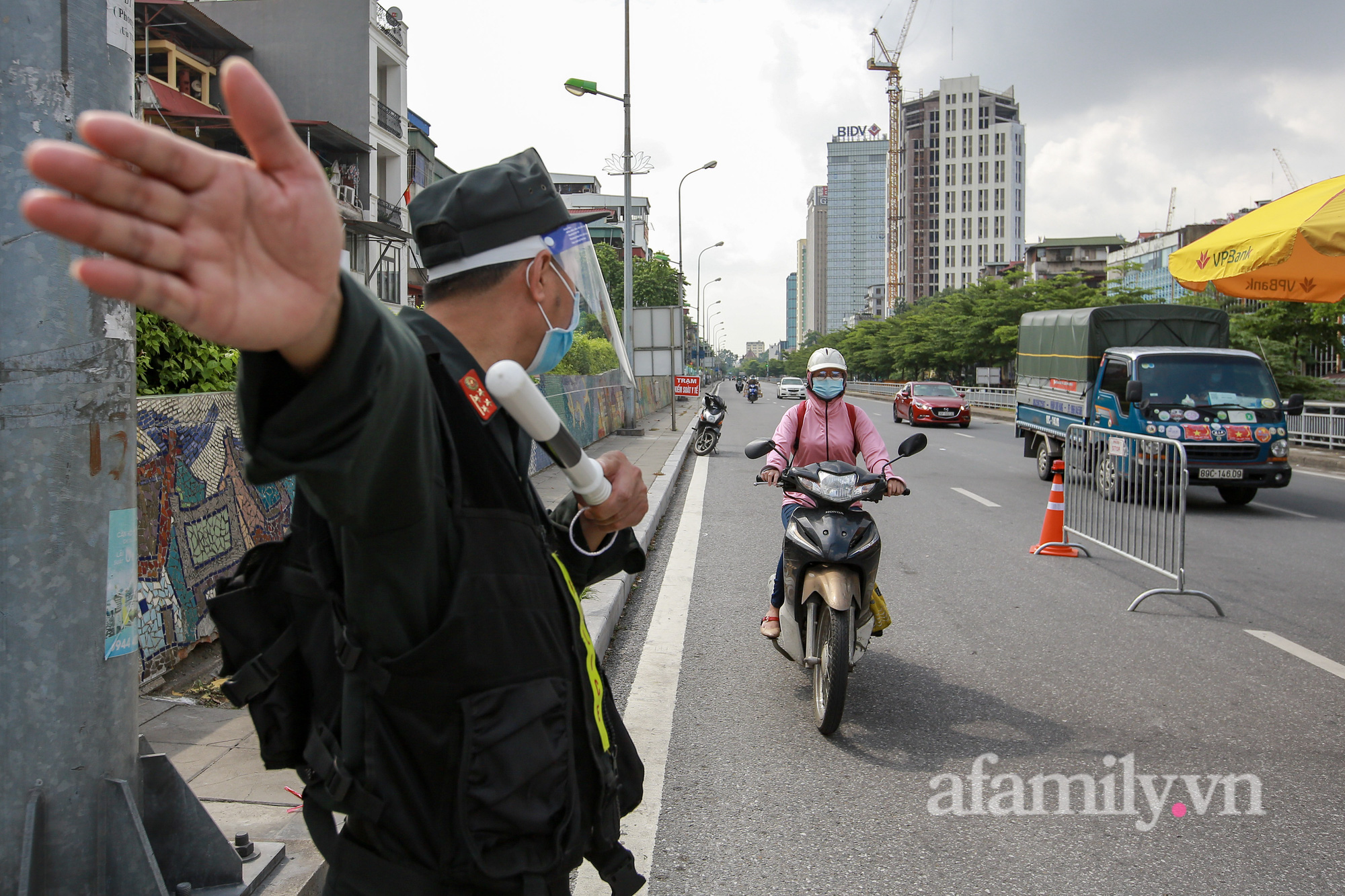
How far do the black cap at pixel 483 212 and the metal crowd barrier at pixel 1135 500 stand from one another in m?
6.27

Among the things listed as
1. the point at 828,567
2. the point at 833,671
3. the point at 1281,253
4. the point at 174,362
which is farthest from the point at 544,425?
the point at 1281,253

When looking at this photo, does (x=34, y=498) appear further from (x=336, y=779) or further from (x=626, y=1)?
(x=626, y=1)

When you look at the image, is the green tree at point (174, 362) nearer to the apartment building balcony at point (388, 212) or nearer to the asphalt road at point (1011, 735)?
the asphalt road at point (1011, 735)

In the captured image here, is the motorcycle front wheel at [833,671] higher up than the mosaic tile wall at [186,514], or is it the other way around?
the mosaic tile wall at [186,514]

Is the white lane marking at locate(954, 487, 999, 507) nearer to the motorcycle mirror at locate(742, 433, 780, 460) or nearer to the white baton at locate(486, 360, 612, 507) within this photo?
the motorcycle mirror at locate(742, 433, 780, 460)

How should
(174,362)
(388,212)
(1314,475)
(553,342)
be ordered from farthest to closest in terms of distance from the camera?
1. (388,212)
2. (1314,475)
3. (174,362)
4. (553,342)

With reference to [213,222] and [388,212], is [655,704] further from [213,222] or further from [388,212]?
[388,212]

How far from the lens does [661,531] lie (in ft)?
33.4

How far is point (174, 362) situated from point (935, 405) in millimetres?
25781

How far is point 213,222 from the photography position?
34.0 inches

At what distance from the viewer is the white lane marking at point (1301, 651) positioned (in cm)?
529

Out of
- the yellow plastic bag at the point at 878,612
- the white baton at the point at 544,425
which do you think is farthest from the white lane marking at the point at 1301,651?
the white baton at the point at 544,425

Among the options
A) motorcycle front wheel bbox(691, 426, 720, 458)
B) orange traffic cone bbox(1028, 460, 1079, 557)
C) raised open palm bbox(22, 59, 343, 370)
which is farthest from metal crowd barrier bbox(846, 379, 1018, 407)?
raised open palm bbox(22, 59, 343, 370)

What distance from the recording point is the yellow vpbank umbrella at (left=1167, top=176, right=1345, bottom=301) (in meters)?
5.26
